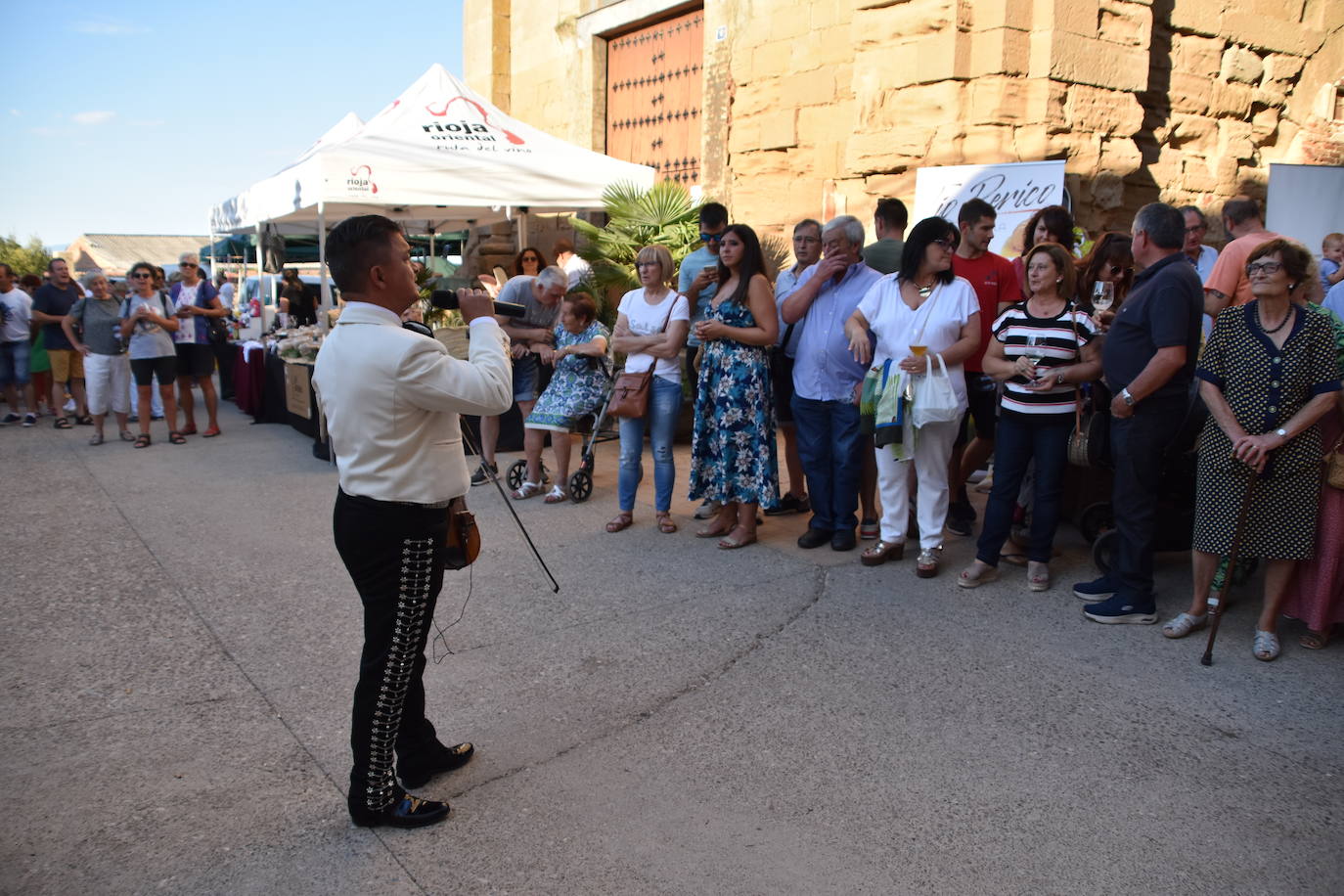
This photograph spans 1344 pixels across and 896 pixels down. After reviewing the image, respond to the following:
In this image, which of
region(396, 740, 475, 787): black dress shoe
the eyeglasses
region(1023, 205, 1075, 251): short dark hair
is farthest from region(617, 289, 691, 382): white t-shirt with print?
region(396, 740, 475, 787): black dress shoe

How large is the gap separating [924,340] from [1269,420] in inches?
63.1

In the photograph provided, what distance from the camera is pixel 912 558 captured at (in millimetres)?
5543

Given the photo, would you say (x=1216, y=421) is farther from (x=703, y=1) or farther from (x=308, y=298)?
(x=308, y=298)

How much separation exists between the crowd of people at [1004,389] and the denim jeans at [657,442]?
0.04ft

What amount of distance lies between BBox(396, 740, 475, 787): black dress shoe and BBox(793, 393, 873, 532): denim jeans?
3.00 metres

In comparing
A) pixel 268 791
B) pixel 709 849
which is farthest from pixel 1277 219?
pixel 268 791

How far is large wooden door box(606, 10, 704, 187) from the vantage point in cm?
1129

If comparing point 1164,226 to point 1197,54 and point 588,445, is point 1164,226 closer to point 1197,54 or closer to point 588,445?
point 588,445

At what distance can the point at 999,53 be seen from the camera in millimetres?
7246

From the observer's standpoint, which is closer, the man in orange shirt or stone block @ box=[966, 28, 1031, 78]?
the man in orange shirt

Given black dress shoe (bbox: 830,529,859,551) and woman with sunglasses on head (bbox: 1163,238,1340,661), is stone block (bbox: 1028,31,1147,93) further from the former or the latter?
black dress shoe (bbox: 830,529,859,551)

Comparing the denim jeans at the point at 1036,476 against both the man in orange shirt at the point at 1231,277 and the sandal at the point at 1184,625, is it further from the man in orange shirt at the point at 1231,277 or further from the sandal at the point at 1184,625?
the man in orange shirt at the point at 1231,277

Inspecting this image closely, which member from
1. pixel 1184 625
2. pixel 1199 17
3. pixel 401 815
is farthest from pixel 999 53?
pixel 401 815

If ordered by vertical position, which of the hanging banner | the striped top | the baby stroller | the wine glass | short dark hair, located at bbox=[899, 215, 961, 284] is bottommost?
the baby stroller
